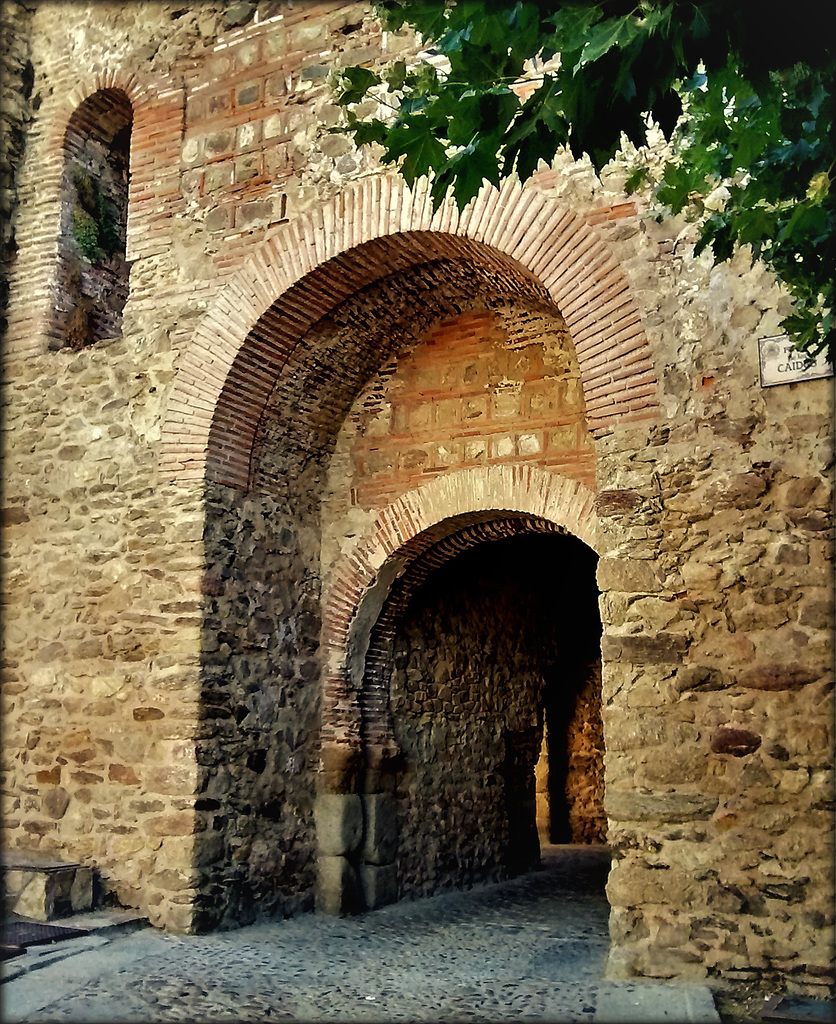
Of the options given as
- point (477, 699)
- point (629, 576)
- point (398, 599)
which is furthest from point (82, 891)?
point (629, 576)

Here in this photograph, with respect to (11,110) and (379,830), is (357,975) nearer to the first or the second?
(379,830)

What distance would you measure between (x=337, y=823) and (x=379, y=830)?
1.01 feet

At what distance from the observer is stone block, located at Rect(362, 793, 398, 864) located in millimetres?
6219

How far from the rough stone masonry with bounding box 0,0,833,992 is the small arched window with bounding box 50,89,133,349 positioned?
0.08ft

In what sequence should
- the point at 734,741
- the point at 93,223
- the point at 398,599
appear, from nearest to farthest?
the point at 734,741, the point at 398,599, the point at 93,223

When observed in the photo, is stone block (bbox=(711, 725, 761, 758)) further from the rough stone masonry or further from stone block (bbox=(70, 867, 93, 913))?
stone block (bbox=(70, 867, 93, 913))

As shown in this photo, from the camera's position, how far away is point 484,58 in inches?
87.2

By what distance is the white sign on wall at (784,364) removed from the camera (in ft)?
13.6

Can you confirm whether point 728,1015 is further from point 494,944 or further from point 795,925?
point 494,944

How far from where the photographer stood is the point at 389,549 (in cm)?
621

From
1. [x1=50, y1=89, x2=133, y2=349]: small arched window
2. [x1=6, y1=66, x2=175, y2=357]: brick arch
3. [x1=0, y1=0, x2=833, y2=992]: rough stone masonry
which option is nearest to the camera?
[x1=0, y1=0, x2=833, y2=992]: rough stone masonry

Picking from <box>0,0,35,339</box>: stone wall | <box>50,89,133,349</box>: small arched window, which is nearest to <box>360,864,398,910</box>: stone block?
<box>50,89,133,349</box>: small arched window

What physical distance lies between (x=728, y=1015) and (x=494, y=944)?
6.06ft

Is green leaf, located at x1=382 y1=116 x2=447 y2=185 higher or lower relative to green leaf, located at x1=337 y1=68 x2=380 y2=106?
lower
